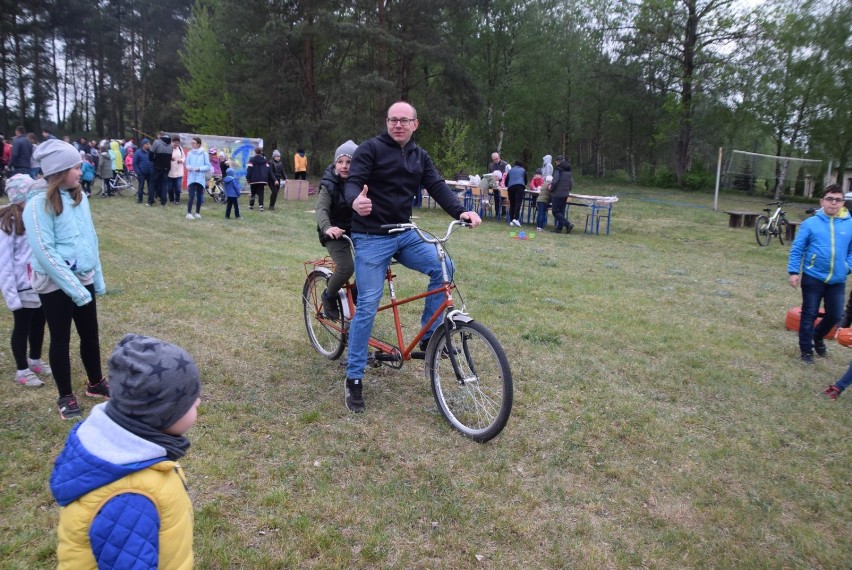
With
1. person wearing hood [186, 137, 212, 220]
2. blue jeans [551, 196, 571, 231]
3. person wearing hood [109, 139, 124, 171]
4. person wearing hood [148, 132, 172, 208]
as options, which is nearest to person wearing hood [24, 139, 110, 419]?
person wearing hood [186, 137, 212, 220]

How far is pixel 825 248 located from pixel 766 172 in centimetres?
2230

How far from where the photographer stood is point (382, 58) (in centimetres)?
2736

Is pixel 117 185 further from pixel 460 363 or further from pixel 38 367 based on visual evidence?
pixel 460 363

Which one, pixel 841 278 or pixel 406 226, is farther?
pixel 841 278

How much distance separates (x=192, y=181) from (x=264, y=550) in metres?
12.7

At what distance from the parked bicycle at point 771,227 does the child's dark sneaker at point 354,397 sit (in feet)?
46.4

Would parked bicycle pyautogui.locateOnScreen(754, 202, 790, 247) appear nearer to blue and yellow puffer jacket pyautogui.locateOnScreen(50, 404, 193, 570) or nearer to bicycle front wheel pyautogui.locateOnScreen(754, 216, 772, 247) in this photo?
bicycle front wheel pyautogui.locateOnScreen(754, 216, 772, 247)

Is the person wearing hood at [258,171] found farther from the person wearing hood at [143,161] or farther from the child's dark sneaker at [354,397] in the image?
the child's dark sneaker at [354,397]

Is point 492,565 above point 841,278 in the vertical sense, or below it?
below

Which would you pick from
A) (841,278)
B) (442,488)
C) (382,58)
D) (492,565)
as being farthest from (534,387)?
(382,58)

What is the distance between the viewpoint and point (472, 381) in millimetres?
3855

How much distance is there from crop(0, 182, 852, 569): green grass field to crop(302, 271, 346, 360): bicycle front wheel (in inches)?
6.1

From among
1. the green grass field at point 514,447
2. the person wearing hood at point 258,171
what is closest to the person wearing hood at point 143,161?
the person wearing hood at point 258,171

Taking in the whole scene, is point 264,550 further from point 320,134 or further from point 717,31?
point 717,31
